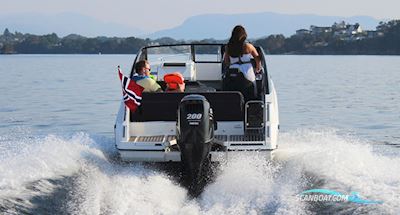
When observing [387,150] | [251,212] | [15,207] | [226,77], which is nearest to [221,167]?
[251,212]

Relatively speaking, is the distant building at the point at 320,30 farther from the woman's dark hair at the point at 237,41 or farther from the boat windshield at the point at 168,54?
the woman's dark hair at the point at 237,41

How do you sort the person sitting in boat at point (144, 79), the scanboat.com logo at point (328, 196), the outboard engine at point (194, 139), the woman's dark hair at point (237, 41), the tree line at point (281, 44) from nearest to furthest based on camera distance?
the scanboat.com logo at point (328, 196) < the outboard engine at point (194, 139) < the woman's dark hair at point (237, 41) < the person sitting in boat at point (144, 79) < the tree line at point (281, 44)

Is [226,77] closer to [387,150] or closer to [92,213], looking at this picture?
[92,213]

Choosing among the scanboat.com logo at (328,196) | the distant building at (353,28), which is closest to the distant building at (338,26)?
the distant building at (353,28)

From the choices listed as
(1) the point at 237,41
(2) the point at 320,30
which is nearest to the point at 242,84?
(1) the point at 237,41

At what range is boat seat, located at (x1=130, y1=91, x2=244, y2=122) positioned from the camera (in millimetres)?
7977

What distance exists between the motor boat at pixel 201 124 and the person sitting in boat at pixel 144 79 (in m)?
0.31

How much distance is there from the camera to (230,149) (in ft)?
24.0

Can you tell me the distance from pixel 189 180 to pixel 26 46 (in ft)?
395

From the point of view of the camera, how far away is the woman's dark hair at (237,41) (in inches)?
322

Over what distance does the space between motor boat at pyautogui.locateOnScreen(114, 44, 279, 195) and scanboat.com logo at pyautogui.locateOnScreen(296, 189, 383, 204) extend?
0.81 m

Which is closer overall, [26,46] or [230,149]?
[230,149]

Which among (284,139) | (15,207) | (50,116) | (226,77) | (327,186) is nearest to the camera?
(15,207)

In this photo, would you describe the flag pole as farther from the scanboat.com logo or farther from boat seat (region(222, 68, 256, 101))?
the scanboat.com logo
